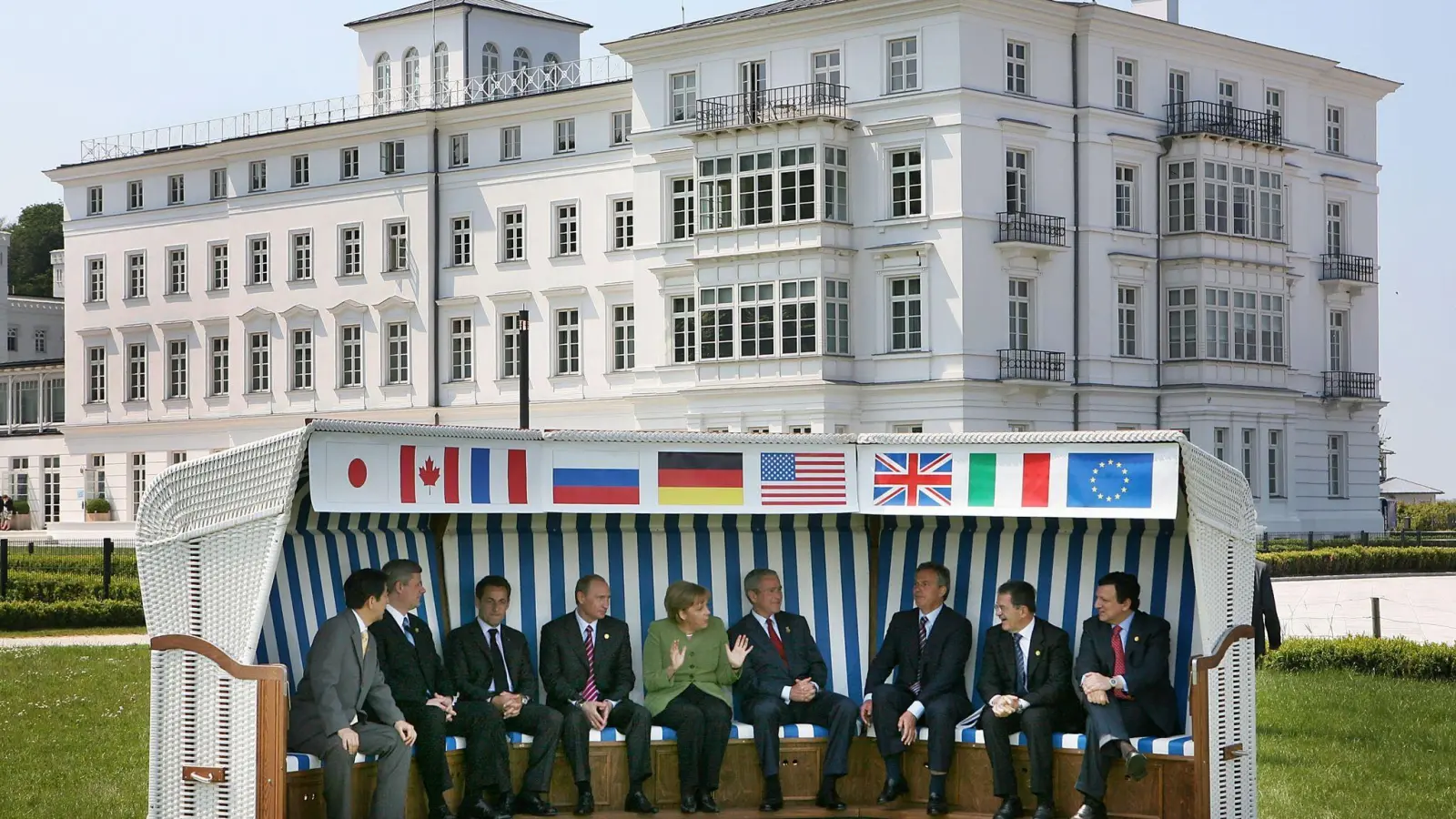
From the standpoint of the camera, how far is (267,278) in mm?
61875

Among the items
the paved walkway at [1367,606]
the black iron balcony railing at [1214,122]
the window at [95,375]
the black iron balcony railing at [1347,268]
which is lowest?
the paved walkway at [1367,606]

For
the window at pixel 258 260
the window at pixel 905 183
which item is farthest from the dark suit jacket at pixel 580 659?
the window at pixel 258 260

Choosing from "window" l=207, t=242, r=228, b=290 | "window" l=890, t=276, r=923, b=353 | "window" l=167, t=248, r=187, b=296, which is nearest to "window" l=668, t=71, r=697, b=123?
"window" l=890, t=276, r=923, b=353

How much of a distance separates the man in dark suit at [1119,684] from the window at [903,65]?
36749 mm

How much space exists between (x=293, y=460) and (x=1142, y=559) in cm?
566

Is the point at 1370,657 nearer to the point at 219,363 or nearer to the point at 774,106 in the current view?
the point at 774,106

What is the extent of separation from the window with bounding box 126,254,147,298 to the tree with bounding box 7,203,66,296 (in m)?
54.5

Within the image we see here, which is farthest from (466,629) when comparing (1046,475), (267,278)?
(267,278)

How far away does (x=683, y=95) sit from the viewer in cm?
5191

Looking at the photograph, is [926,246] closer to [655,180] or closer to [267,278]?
[655,180]

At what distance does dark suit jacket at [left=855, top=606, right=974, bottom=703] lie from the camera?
43.0ft

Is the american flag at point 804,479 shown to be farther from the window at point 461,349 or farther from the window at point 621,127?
the window at point 461,349

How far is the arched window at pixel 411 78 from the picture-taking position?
62.5 meters

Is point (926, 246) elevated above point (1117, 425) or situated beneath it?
elevated above
